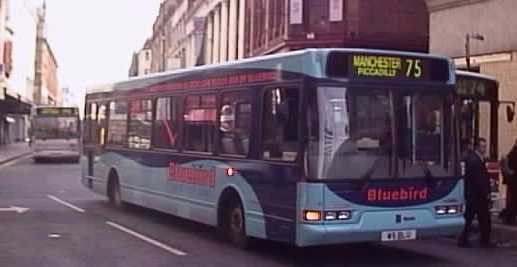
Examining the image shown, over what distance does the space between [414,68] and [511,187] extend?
5.30 meters

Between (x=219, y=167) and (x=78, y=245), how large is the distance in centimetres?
234

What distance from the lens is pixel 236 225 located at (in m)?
13.3

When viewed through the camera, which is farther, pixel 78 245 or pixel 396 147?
pixel 78 245

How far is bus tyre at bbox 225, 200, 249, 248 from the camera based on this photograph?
13.0m

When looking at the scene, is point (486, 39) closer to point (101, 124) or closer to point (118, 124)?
point (118, 124)

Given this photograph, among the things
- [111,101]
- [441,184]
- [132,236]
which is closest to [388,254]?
[441,184]

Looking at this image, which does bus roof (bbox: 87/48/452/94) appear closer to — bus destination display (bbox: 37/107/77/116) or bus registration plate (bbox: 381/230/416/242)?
bus registration plate (bbox: 381/230/416/242)

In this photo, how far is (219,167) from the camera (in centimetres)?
1357

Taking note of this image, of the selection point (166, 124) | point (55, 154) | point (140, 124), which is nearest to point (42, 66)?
point (55, 154)

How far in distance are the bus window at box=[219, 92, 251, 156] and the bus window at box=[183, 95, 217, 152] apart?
1.07 feet

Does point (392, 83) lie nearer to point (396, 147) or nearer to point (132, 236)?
point (396, 147)

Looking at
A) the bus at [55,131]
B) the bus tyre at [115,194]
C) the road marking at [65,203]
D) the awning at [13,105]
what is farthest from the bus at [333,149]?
the awning at [13,105]

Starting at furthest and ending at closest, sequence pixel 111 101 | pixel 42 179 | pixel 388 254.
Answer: pixel 42 179 < pixel 111 101 < pixel 388 254

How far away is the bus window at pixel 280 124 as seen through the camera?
451 inches
